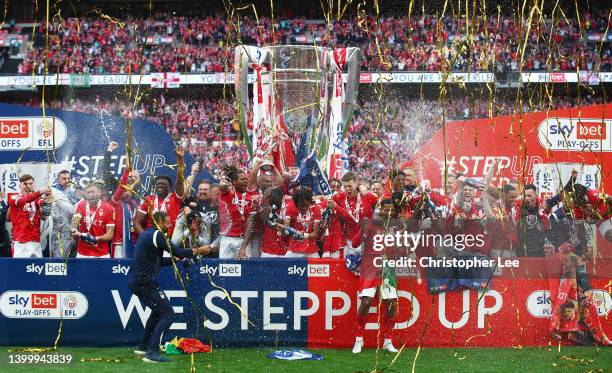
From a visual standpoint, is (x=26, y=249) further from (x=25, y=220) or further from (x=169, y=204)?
(x=169, y=204)

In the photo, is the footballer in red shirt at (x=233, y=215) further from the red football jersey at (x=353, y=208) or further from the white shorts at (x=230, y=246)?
the red football jersey at (x=353, y=208)

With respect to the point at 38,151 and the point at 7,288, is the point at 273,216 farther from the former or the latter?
the point at 38,151

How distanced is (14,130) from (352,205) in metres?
4.80

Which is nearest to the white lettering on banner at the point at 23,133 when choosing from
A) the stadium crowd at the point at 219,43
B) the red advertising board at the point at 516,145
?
the red advertising board at the point at 516,145

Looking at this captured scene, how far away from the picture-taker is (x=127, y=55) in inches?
1057

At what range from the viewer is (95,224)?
912 centimetres

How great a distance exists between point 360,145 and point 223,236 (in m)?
11.7

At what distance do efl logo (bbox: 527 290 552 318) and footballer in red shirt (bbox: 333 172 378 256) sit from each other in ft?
5.77

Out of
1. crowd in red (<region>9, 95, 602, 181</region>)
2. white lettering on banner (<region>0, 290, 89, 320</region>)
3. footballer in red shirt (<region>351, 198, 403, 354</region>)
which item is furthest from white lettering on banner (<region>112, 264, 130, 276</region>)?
crowd in red (<region>9, 95, 602, 181</region>)

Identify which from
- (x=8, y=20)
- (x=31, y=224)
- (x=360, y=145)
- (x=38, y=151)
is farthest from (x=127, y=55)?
(x=31, y=224)

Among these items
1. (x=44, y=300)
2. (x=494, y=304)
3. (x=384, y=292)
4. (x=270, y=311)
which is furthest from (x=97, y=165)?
(x=494, y=304)

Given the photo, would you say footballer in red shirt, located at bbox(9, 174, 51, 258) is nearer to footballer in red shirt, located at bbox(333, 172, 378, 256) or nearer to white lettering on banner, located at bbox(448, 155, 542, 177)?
footballer in red shirt, located at bbox(333, 172, 378, 256)

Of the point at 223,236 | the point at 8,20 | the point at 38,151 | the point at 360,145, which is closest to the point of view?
the point at 223,236

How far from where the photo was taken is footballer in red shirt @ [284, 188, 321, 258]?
8617 mm
